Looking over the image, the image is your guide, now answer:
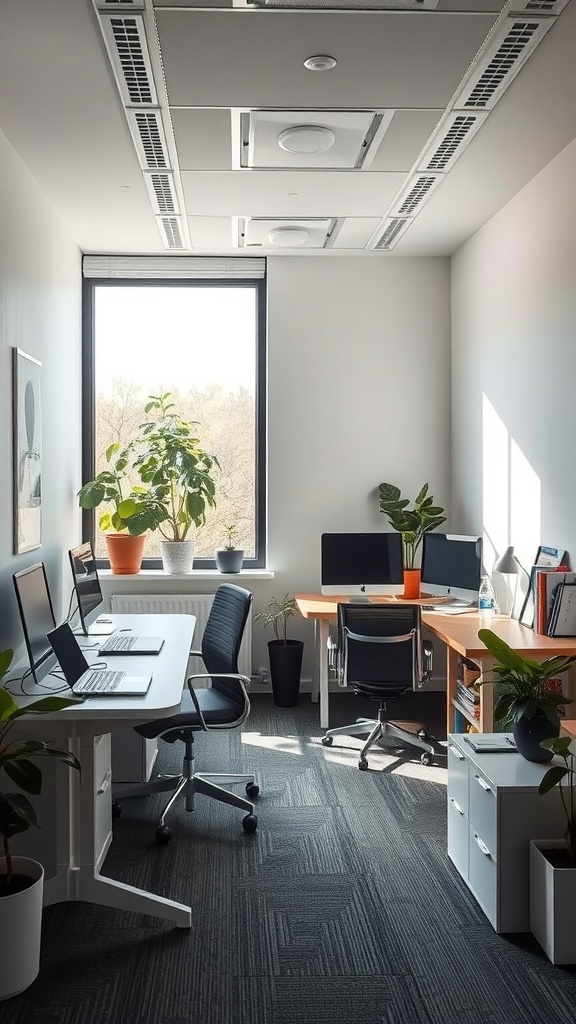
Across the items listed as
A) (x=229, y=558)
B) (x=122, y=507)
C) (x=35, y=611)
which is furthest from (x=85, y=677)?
(x=229, y=558)

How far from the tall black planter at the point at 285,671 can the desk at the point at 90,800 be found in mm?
2604

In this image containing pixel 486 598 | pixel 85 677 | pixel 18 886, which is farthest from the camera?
pixel 486 598

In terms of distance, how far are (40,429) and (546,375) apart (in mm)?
2677

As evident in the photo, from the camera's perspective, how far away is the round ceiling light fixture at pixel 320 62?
126 inches

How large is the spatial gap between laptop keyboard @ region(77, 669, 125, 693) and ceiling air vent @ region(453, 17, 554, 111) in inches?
105

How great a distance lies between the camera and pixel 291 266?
20.6 ft

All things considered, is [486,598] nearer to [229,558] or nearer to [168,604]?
[229,558]

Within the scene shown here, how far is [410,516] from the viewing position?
20.0ft

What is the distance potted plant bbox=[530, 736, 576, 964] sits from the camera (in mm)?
2672

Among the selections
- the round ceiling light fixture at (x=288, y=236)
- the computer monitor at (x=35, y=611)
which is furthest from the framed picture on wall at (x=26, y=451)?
the round ceiling light fixture at (x=288, y=236)

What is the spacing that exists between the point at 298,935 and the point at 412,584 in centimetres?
310

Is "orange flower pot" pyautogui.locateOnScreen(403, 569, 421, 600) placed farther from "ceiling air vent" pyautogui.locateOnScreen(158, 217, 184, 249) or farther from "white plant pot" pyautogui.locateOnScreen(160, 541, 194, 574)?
"ceiling air vent" pyautogui.locateOnScreen(158, 217, 184, 249)

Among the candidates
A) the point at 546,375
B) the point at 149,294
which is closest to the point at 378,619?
the point at 546,375

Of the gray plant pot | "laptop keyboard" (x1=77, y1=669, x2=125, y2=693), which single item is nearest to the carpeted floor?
"laptop keyboard" (x1=77, y1=669, x2=125, y2=693)
